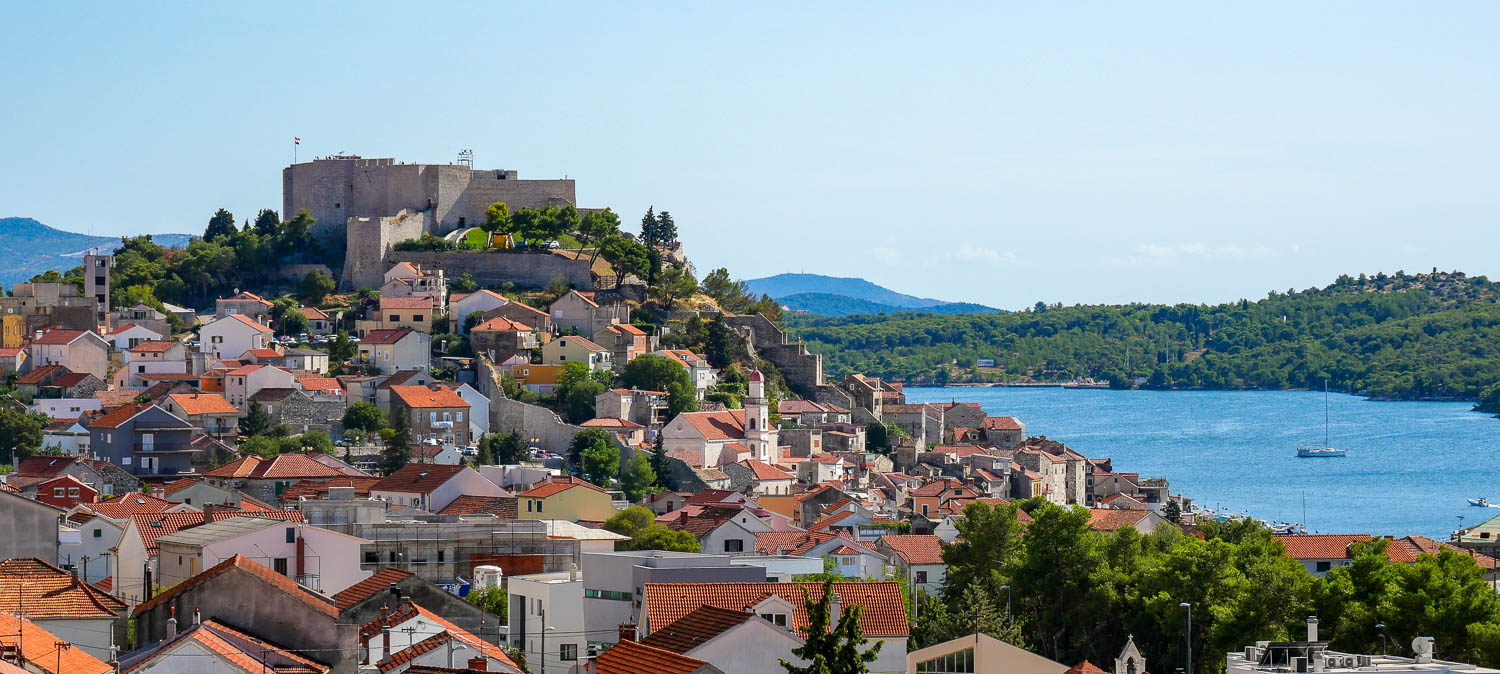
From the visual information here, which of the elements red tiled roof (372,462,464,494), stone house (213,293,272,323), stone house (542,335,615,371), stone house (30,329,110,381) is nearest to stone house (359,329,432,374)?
stone house (542,335,615,371)

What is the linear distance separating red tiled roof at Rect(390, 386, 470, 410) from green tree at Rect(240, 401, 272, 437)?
341 cm

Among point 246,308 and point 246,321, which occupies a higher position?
point 246,308

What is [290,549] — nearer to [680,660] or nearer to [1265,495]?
[680,660]

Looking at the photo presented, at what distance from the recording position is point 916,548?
1577 inches

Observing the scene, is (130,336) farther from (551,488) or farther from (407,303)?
(551,488)

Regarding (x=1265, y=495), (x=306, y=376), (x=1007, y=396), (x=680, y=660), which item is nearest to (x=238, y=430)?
(x=306, y=376)

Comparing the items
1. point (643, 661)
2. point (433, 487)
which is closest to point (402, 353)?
point (433, 487)

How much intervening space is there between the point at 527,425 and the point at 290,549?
1133 inches

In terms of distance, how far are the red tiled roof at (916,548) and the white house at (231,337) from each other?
24676 mm

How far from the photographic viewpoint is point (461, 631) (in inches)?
789

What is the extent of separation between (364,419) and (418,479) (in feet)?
37.6

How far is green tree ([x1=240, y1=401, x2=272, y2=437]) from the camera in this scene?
51.9 metres

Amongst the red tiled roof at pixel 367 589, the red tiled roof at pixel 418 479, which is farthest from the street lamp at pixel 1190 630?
the red tiled roof at pixel 418 479

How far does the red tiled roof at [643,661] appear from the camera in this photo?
650 inches
